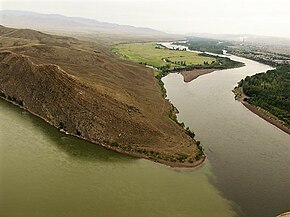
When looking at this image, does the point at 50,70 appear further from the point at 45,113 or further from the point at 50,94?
the point at 45,113

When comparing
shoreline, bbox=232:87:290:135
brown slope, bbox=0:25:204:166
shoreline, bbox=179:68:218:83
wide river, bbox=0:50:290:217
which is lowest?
shoreline, bbox=179:68:218:83

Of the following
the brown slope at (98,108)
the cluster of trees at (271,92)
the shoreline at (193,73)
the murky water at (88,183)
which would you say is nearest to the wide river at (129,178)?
the murky water at (88,183)

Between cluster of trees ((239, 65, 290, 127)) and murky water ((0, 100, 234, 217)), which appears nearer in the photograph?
murky water ((0, 100, 234, 217))

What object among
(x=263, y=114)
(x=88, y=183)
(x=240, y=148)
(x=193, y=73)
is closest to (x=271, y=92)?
(x=263, y=114)

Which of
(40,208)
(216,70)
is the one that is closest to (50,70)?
(40,208)

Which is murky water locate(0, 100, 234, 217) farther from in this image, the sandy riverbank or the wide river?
the sandy riverbank

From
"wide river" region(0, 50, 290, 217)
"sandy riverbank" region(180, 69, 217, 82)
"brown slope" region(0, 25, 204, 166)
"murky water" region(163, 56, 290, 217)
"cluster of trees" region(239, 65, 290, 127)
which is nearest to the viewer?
"wide river" region(0, 50, 290, 217)

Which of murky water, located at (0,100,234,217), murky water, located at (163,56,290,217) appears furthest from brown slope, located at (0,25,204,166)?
murky water, located at (163,56,290,217)

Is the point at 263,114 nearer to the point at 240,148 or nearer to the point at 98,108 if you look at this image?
the point at 240,148
